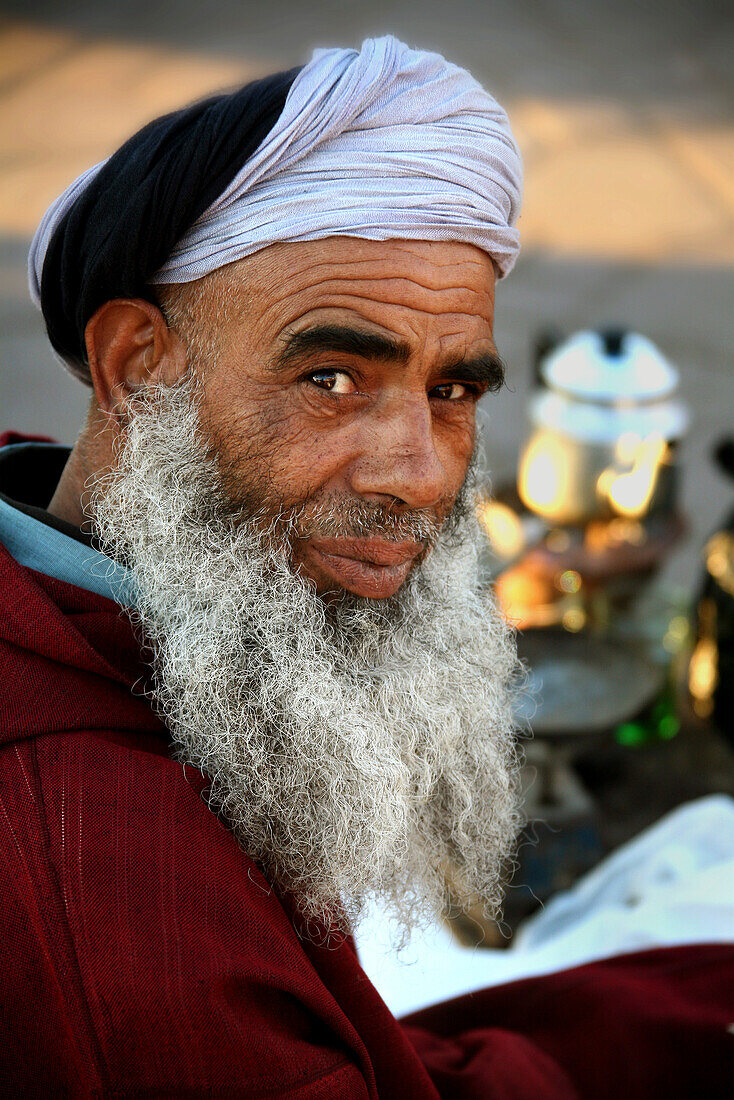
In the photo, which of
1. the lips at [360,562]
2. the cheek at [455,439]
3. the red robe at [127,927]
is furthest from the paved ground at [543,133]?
the red robe at [127,927]

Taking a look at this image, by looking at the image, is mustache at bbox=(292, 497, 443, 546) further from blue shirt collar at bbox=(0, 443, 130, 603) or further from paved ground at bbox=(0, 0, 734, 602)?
paved ground at bbox=(0, 0, 734, 602)

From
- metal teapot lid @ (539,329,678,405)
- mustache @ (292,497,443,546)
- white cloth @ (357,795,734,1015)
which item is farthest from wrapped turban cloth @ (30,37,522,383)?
metal teapot lid @ (539,329,678,405)

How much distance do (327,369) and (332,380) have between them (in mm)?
15

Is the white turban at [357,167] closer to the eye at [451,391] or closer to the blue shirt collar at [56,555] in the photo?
the eye at [451,391]

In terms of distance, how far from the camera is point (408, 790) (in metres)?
1.47

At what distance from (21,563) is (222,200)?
1.68 feet

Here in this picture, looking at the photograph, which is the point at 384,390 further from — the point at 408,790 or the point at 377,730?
the point at 408,790

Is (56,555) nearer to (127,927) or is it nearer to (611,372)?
(127,927)

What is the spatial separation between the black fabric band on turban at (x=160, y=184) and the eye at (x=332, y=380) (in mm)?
237

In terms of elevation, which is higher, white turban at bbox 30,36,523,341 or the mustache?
white turban at bbox 30,36,523,341

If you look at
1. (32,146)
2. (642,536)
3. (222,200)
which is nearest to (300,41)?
(32,146)

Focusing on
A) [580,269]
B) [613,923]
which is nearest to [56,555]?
[613,923]

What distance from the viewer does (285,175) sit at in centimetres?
128

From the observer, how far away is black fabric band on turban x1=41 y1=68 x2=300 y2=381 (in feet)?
4.15
